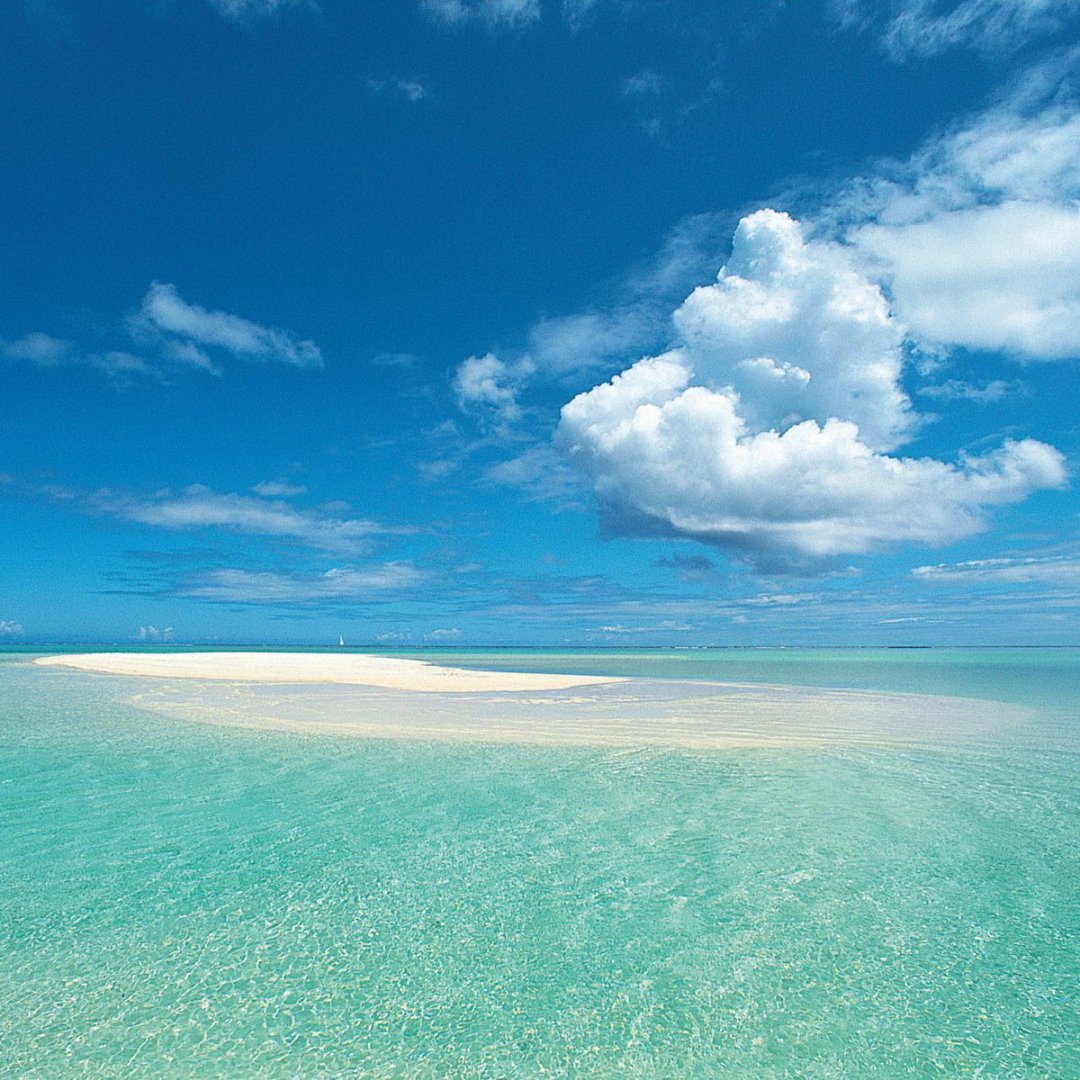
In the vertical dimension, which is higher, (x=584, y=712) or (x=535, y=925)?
(x=584, y=712)

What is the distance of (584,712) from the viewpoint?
88.9ft

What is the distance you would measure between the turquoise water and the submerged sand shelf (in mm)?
5923

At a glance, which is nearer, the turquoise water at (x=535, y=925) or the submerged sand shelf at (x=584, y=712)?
the turquoise water at (x=535, y=925)

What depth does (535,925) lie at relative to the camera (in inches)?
309

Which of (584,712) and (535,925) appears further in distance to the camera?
(584,712)

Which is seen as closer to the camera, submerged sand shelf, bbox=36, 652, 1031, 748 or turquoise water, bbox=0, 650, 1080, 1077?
turquoise water, bbox=0, 650, 1080, 1077

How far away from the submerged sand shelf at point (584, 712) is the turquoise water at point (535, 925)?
19.4 ft

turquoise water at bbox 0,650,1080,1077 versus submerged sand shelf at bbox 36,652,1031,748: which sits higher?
submerged sand shelf at bbox 36,652,1031,748

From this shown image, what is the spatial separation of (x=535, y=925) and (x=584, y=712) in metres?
19.5

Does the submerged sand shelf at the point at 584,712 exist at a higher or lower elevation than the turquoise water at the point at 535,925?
higher

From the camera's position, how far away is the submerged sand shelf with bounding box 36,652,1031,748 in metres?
20.9

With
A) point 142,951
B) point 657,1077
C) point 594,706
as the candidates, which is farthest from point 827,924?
point 594,706

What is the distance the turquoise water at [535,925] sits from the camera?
573cm

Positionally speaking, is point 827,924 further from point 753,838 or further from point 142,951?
point 142,951
